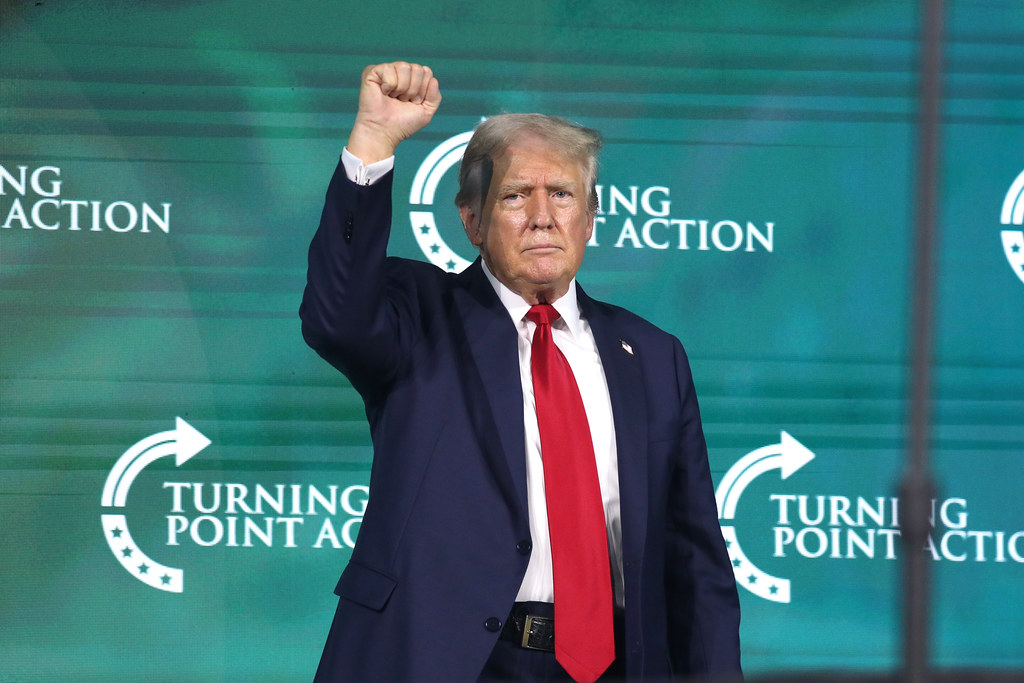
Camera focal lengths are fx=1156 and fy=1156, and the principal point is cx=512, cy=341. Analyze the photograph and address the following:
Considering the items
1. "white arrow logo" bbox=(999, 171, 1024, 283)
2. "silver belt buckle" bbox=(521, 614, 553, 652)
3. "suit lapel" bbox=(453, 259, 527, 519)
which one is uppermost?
"white arrow logo" bbox=(999, 171, 1024, 283)

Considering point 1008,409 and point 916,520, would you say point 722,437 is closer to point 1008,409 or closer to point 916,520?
point 1008,409

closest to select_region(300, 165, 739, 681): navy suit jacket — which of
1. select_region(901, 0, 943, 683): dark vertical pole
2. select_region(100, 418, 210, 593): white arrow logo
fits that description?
select_region(901, 0, 943, 683): dark vertical pole

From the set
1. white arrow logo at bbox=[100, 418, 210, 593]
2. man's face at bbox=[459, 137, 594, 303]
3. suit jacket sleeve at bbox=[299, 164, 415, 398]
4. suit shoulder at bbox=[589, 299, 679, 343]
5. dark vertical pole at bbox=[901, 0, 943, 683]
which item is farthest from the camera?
white arrow logo at bbox=[100, 418, 210, 593]

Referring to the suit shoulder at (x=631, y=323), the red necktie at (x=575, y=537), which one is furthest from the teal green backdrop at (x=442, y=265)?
the red necktie at (x=575, y=537)

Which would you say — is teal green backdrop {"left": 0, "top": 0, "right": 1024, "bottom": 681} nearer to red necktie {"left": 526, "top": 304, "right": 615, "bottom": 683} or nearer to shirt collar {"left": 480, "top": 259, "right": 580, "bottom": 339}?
shirt collar {"left": 480, "top": 259, "right": 580, "bottom": 339}

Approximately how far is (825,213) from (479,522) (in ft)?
5.91

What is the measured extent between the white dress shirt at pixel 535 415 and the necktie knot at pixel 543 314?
0.01 m

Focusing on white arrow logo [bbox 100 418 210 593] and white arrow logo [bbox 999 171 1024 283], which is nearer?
white arrow logo [bbox 100 418 210 593]

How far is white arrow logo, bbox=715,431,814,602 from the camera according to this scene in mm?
3102

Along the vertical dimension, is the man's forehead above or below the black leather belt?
above

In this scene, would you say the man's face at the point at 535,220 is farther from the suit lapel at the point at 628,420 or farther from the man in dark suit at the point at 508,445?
the suit lapel at the point at 628,420

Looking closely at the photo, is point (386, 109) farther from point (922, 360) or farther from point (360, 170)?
point (922, 360)

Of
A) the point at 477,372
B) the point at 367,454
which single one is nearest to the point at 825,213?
the point at 367,454

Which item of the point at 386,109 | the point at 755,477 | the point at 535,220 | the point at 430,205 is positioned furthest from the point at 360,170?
the point at 755,477
